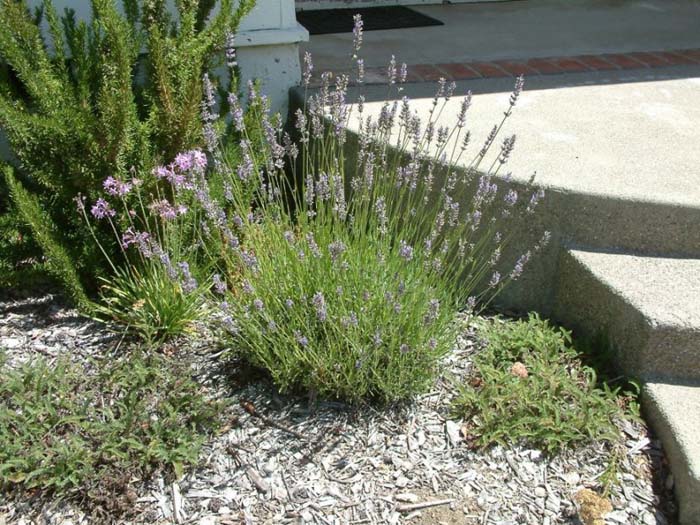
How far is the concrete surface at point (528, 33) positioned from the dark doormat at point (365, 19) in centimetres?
13

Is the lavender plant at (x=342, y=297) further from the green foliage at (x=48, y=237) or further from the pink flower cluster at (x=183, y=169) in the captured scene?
the green foliage at (x=48, y=237)

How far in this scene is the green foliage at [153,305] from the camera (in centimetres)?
277

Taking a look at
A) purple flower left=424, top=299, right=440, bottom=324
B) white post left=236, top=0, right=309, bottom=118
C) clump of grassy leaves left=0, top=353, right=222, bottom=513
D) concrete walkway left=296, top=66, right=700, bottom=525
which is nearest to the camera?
clump of grassy leaves left=0, top=353, right=222, bottom=513

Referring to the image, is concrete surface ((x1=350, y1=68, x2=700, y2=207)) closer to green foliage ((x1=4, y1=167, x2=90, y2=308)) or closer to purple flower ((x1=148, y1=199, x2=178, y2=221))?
purple flower ((x1=148, y1=199, x2=178, y2=221))

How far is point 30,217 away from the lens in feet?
9.00

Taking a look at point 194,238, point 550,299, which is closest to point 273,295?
point 194,238

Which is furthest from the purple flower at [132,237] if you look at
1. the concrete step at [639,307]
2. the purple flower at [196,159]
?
the concrete step at [639,307]

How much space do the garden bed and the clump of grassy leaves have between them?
6 cm

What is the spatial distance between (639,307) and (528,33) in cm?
305

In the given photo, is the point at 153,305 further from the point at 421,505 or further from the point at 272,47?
the point at 272,47

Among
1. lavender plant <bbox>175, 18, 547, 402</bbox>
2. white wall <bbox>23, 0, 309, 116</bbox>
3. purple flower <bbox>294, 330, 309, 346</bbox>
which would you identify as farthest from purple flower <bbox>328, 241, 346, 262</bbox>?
white wall <bbox>23, 0, 309, 116</bbox>

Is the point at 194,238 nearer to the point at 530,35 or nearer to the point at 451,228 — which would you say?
the point at 451,228

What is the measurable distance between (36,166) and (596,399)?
2.28 metres

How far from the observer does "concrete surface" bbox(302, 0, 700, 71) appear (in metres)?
4.66
